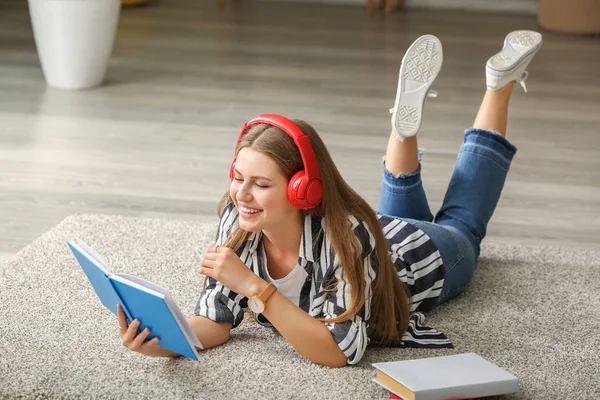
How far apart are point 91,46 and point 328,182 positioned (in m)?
2.45

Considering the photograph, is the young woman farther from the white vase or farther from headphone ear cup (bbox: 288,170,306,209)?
the white vase

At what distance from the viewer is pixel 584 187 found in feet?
8.91

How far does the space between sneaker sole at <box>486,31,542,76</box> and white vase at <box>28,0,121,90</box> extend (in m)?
1.97

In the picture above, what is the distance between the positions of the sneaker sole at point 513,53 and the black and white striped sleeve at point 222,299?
81 centimetres

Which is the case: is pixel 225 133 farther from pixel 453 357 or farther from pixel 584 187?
pixel 453 357

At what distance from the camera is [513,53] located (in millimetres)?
2148

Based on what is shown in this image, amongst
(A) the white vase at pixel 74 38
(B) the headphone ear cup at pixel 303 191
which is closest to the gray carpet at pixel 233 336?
(B) the headphone ear cup at pixel 303 191

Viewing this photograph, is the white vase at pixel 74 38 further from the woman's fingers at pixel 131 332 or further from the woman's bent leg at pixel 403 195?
the woman's fingers at pixel 131 332

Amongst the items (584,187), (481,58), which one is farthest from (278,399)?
(481,58)

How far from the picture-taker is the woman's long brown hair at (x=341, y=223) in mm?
1466

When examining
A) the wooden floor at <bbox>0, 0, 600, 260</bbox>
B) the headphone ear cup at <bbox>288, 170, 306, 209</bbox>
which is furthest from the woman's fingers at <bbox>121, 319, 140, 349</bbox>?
the wooden floor at <bbox>0, 0, 600, 260</bbox>

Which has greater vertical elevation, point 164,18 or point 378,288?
point 378,288

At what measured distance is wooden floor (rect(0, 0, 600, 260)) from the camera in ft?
8.43

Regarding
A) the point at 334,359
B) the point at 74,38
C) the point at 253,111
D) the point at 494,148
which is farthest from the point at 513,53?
the point at 74,38
